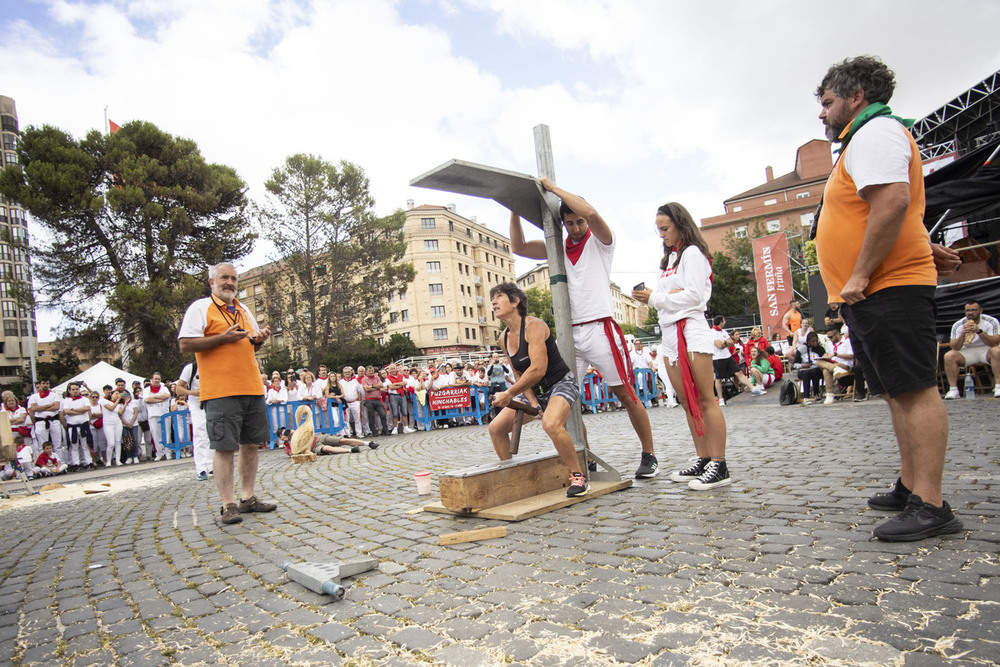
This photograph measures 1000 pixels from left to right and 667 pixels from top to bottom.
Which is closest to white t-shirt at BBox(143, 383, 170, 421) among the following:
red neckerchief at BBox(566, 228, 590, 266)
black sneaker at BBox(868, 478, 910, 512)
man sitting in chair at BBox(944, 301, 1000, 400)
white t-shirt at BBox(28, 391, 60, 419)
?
white t-shirt at BBox(28, 391, 60, 419)

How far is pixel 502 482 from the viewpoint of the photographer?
13.4 ft

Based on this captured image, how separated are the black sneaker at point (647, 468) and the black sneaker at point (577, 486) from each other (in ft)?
2.52

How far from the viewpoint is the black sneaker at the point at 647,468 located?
186 inches

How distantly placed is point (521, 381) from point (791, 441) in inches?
150

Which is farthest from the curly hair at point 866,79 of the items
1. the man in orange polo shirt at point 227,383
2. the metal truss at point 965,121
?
the metal truss at point 965,121

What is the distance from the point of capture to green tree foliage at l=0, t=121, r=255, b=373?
24.3m

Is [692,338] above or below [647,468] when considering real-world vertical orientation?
above

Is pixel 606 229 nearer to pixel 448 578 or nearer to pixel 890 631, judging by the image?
pixel 448 578

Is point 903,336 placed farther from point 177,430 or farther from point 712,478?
point 177,430

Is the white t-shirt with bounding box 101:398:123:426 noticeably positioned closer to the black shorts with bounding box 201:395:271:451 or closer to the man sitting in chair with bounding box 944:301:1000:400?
the black shorts with bounding box 201:395:271:451

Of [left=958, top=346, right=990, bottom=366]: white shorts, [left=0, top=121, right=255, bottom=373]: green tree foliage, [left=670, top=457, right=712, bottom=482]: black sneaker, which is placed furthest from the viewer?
[left=0, top=121, right=255, bottom=373]: green tree foliage

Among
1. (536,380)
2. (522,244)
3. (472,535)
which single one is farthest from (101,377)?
(472,535)

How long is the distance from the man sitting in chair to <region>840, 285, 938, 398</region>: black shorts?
27.0 ft

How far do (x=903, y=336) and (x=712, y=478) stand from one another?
1807mm
